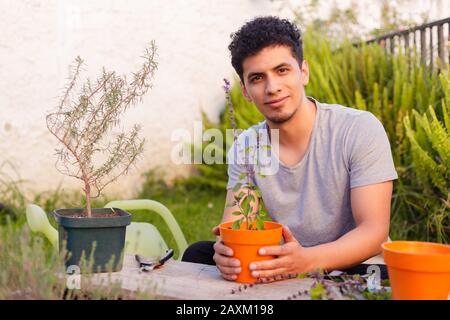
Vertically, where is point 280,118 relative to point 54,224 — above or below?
above

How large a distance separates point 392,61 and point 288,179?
2973mm

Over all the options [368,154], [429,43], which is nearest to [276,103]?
[368,154]

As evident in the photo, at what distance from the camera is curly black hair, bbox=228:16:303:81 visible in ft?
7.97

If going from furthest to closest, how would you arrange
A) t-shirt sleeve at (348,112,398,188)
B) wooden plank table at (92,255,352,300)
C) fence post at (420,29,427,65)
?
fence post at (420,29,427,65)
t-shirt sleeve at (348,112,398,188)
wooden plank table at (92,255,352,300)

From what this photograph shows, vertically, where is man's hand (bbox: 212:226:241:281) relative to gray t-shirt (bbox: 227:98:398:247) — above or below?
below

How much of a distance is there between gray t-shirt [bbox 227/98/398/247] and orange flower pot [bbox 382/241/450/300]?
0.91m

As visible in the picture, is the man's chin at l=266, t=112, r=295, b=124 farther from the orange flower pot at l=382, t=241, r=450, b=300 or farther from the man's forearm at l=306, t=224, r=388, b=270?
the orange flower pot at l=382, t=241, r=450, b=300

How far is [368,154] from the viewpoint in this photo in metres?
2.33

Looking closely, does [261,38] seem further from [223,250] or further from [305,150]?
[223,250]

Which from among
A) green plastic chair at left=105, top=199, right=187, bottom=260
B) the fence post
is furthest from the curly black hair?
the fence post

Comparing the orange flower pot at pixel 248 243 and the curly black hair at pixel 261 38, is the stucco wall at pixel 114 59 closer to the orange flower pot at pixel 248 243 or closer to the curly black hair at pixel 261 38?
the curly black hair at pixel 261 38

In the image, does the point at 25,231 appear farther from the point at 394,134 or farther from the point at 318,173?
the point at 394,134

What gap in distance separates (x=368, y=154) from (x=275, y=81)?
0.44 m
